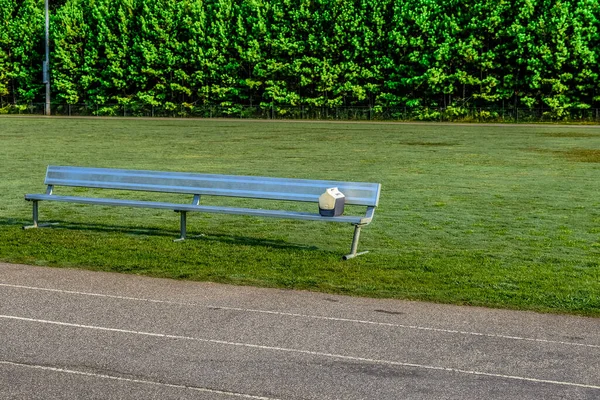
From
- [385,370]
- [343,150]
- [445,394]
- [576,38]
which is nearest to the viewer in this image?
[445,394]

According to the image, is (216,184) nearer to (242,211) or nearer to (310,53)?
(242,211)

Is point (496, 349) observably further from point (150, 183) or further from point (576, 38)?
point (576, 38)

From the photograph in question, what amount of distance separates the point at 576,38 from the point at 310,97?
705 inches

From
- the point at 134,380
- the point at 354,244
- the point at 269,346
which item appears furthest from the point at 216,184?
the point at 134,380

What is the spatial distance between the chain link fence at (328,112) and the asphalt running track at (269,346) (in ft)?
169

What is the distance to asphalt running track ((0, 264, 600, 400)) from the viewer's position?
6543mm

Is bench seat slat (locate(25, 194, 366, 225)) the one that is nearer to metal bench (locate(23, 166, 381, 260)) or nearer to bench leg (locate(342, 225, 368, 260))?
metal bench (locate(23, 166, 381, 260))

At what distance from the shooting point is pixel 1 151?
28.6 m

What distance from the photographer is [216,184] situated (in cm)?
1247

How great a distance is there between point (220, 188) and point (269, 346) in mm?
Answer: 5132

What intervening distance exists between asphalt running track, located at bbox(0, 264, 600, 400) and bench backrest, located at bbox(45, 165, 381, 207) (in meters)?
2.40

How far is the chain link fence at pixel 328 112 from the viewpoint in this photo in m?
58.9

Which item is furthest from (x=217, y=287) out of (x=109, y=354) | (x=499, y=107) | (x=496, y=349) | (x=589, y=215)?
(x=499, y=107)

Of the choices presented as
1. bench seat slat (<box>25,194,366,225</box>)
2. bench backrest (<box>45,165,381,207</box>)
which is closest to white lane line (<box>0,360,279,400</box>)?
bench seat slat (<box>25,194,366,225</box>)
